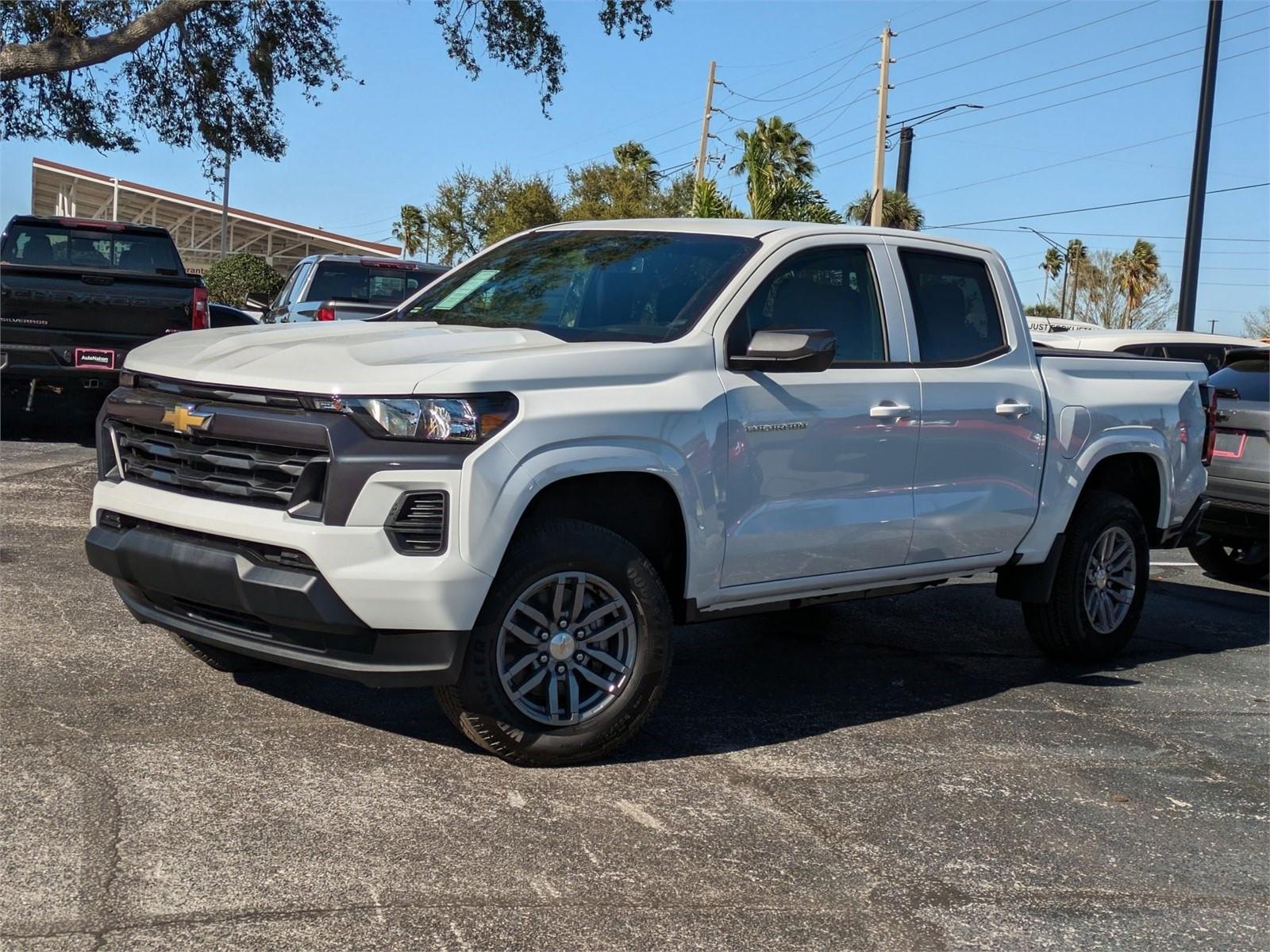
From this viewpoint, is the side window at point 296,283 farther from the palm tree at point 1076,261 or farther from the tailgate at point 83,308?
the palm tree at point 1076,261

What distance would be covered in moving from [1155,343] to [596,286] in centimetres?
875

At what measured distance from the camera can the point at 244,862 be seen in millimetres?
3863

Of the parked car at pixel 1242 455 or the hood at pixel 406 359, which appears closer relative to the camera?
the hood at pixel 406 359

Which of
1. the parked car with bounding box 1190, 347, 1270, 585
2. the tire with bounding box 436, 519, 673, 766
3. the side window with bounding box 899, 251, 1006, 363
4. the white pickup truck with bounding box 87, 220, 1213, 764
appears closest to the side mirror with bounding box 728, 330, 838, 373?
the white pickup truck with bounding box 87, 220, 1213, 764

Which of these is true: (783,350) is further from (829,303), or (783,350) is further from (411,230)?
(411,230)

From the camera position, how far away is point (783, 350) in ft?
17.0

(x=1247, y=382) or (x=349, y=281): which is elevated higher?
(x=349, y=281)

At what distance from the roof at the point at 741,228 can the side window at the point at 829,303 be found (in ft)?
0.34

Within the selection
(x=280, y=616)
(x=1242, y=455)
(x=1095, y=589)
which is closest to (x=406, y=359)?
(x=280, y=616)

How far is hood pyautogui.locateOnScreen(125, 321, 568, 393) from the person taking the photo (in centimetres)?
451

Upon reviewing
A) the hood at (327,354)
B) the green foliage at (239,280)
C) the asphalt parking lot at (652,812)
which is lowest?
the asphalt parking lot at (652,812)

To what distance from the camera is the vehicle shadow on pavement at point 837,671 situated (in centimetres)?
545

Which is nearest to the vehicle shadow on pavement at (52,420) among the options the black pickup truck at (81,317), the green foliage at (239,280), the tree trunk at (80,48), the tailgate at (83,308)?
the black pickup truck at (81,317)

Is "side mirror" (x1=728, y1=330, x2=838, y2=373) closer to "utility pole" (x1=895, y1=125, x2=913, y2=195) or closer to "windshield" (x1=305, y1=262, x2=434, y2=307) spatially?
"windshield" (x1=305, y1=262, x2=434, y2=307)
